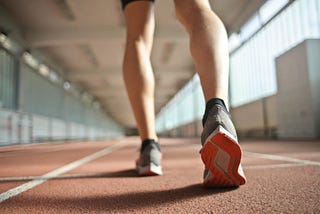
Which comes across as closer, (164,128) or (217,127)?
(217,127)

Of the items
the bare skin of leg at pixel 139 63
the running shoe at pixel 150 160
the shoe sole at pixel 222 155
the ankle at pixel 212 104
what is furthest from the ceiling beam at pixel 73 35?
the shoe sole at pixel 222 155

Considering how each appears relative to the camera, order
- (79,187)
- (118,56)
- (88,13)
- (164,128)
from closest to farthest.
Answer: (79,187) → (88,13) → (118,56) → (164,128)

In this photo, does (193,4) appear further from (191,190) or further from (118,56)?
(118,56)

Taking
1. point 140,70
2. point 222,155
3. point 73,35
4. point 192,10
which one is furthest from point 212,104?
point 73,35

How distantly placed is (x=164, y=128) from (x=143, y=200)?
115ft

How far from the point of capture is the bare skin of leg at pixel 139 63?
126 cm

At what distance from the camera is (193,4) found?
1029mm

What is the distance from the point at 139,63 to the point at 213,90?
0.52 metres

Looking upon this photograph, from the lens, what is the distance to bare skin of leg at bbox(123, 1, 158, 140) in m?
1.26

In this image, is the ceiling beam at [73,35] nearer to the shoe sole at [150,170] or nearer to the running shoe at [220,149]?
the shoe sole at [150,170]

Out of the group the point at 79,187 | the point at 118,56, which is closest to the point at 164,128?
the point at 118,56

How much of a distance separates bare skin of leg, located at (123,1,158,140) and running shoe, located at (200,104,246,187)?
49 cm

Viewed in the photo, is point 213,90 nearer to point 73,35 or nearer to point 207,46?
point 207,46

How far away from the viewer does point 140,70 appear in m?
1.30
